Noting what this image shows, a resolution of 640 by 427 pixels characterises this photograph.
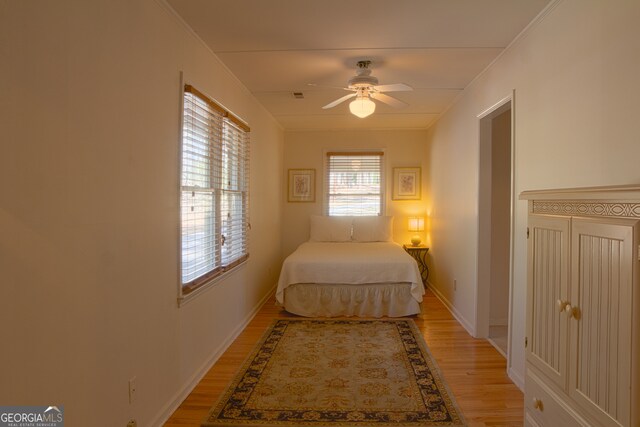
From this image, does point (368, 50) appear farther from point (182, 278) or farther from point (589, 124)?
point (182, 278)

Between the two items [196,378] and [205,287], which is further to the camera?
[205,287]

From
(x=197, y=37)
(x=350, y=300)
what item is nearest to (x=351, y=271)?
(x=350, y=300)

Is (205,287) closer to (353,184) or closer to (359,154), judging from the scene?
(353,184)

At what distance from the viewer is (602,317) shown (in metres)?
1.19

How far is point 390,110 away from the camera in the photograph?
4.65m

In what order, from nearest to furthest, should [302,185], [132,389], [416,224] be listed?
1. [132,389]
2. [416,224]
3. [302,185]

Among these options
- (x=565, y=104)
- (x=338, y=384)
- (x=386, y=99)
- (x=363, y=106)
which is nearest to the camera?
(x=565, y=104)

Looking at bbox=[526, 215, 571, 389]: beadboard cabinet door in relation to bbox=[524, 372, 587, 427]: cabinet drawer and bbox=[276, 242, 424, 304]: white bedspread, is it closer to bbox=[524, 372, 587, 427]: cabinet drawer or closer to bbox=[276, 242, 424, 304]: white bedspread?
bbox=[524, 372, 587, 427]: cabinet drawer

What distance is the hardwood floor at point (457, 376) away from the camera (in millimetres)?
2223

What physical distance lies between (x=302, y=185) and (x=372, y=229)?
1.39m

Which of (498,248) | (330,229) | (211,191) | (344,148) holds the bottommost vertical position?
(498,248)

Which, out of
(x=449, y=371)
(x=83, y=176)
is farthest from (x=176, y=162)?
(x=449, y=371)

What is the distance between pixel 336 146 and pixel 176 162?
386 cm

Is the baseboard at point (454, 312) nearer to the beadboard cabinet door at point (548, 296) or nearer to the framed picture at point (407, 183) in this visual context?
the framed picture at point (407, 183)
